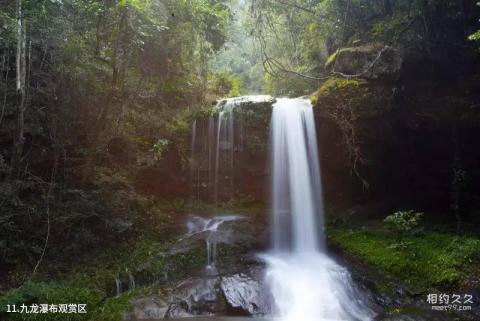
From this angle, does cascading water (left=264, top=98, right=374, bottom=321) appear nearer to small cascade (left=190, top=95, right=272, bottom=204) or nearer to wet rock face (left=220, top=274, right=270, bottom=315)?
wet rock face (left=220, top=274, right=270, bottom=315)

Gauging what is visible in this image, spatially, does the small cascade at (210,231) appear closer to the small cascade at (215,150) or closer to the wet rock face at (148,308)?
the small cascade at (215,150)

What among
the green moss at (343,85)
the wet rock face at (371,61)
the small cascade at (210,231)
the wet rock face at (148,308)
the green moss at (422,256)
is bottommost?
the wet rock face at (148,308)

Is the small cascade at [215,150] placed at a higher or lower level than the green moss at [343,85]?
lower

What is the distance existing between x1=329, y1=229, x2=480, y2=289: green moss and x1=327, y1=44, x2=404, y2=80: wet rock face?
4.83 m

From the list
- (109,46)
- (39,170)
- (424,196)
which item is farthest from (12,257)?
(424,196)

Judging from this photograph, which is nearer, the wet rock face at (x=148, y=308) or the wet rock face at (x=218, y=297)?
the wet rock face at (x=148, y=308)

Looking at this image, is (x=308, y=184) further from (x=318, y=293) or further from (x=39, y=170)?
(x=39, y=170)

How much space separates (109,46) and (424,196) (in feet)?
37.5

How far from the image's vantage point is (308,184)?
10.9 metres

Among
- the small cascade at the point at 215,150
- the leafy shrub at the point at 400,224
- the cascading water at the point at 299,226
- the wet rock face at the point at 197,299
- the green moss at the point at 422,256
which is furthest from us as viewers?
the small cascade at the point at 215,150

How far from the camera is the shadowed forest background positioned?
7.06 meters

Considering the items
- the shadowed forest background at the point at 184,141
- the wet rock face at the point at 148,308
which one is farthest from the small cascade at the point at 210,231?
the wet rock face at the point at 148,308

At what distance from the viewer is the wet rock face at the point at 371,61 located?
10.4 m

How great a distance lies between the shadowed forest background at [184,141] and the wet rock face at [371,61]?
0.04 meters
